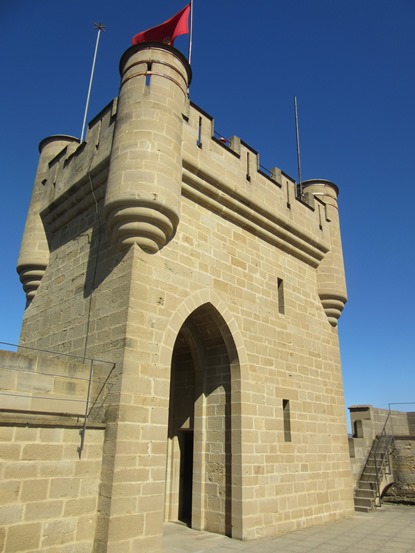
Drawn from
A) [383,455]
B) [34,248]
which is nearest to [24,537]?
[34,248]

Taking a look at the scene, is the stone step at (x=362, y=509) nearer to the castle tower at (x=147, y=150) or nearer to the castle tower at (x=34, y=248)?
the castle tower at (x=147, y=150)

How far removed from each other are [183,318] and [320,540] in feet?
13.9

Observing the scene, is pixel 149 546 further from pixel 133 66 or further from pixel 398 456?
pixel 398 456

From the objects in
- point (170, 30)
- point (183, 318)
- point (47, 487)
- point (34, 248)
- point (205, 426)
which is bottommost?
point (47, 487)

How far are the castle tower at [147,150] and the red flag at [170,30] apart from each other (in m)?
1.46

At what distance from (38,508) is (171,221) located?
420cm

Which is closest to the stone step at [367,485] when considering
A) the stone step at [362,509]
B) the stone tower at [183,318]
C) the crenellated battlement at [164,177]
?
the stone step at [362,509]

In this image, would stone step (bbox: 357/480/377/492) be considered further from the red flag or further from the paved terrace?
the red flag

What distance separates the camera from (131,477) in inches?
214

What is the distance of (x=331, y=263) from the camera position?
11.0 m

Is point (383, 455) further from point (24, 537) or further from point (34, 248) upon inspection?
point (34, 248)

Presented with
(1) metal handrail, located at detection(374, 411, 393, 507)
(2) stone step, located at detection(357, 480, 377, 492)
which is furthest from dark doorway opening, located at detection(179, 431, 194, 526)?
(1) metal handrail, located at detection(374, 411, 393, 507)

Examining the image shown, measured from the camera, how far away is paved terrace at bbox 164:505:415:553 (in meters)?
6.26

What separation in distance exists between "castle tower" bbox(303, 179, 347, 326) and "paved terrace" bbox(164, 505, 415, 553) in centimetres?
444
